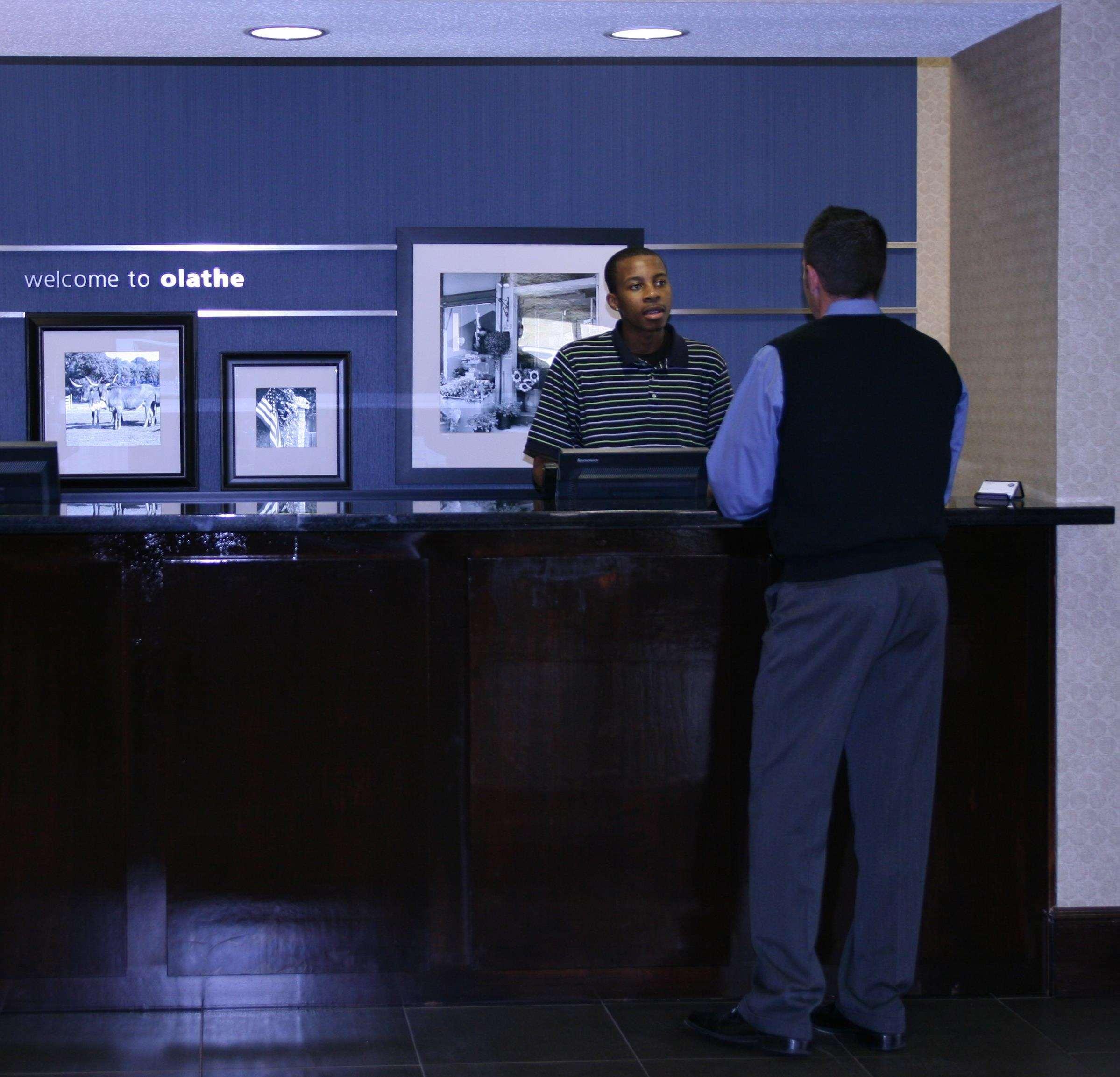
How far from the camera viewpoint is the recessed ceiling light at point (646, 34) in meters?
4.38

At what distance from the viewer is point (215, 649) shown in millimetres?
3480

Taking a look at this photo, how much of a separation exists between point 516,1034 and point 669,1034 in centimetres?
35

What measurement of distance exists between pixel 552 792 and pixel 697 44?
96.8 inches

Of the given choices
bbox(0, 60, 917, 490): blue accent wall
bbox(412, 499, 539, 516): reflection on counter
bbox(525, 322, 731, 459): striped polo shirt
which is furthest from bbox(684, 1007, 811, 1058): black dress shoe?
bbox(0, 60, 917, 490): blue accent wall

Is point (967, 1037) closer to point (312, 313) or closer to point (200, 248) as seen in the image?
point (312, 313)

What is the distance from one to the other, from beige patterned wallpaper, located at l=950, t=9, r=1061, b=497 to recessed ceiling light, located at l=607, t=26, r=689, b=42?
2.97 ft

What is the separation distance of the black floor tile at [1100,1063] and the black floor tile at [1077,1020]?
3 cm

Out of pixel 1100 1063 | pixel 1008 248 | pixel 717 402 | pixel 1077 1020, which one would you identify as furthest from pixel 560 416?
pixel 1100 1063

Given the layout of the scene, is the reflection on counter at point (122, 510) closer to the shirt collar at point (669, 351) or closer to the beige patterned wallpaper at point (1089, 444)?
the shirt collar at point (669, 351)

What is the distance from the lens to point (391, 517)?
11.2 ft

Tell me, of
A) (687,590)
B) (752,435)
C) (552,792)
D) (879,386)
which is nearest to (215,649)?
(552,792)

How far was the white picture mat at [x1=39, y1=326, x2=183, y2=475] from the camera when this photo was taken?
5.55 meters

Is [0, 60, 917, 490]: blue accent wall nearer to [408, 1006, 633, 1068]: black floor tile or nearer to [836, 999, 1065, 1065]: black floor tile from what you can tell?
[408, 1006, 633, 1068]: black floor tile

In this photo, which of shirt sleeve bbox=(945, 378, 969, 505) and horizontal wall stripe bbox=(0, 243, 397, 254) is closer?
shirt sleeve bbox=(945, 378, 969, 505)
